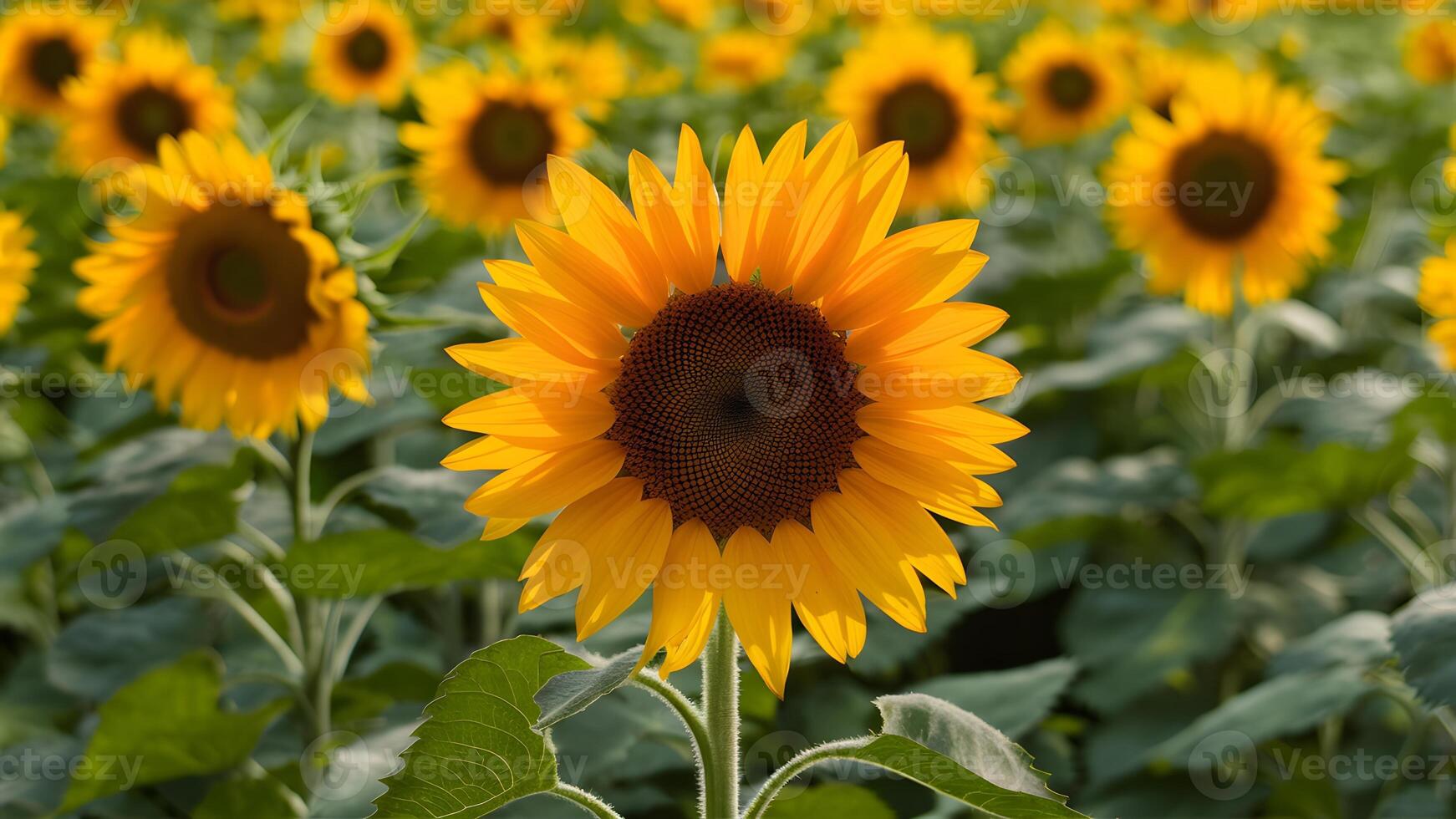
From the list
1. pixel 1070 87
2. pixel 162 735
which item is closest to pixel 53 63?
pixel 162 735

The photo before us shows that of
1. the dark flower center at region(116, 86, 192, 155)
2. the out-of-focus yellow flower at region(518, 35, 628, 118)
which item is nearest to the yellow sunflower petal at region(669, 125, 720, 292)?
the out-of-focus yellow flower at region(518, 35, 628, 118)

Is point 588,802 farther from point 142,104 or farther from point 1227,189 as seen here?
point 142,104

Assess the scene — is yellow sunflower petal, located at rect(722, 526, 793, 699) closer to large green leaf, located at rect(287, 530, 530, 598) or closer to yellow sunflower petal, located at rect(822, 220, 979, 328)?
yellow sunflower petal, located at rect(822, 220, 979, 328)

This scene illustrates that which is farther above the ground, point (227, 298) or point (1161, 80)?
point (1161, 80)

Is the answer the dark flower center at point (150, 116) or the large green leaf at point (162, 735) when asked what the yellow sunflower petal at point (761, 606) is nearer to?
the large green leaf at point (162, 735)

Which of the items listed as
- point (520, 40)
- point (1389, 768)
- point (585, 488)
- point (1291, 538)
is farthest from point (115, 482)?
point (520, 40)

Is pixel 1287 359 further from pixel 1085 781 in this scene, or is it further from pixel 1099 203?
pixel 1085 781

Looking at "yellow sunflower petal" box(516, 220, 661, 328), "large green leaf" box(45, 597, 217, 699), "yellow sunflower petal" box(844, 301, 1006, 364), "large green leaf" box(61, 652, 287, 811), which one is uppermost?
"yellow sunflower petal" box(516, 220, 661, 328)
